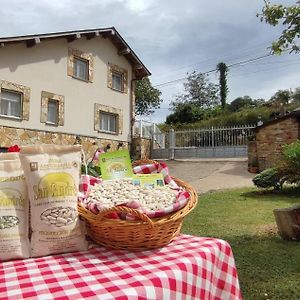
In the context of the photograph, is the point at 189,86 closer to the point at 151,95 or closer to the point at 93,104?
the point at 151,95

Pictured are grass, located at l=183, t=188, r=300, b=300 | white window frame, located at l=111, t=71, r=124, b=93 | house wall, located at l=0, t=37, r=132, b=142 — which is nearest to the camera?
grass, located at l=183, t=188, r=300, b=300

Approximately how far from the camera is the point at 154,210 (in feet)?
3.87

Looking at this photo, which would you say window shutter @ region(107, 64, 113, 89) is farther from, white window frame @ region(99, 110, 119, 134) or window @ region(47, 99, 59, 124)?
window @ region(47, 99, 59, 124)

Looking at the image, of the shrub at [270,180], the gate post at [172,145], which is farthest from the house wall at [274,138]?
the gate post at [172,145]

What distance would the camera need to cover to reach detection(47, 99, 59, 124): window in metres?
12.2

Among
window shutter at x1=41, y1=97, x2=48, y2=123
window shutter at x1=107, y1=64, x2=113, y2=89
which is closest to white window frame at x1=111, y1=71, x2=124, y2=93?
window shutter at x1=107, y1=64, x2=113, y2=89

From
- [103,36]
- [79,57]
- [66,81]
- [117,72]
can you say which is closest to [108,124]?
[117,72]

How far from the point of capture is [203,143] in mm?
15945

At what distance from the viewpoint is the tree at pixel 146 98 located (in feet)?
88.5

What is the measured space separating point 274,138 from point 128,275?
11.8m

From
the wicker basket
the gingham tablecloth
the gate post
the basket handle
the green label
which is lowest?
the gingham tablecloth

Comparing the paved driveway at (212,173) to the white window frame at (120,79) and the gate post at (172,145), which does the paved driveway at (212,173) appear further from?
the white window frame at (120,79)

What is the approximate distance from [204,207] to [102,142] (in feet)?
26.5

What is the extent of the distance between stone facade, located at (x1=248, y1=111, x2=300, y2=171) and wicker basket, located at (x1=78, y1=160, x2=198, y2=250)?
36.9ft
